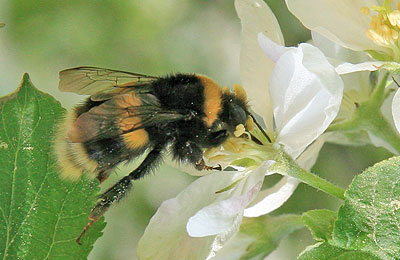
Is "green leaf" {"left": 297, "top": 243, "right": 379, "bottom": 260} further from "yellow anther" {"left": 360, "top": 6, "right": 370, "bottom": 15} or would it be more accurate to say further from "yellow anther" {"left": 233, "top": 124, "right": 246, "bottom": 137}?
"yellow anther" {"left": 360, "top": 6, "right": 370, "bottom": 15}

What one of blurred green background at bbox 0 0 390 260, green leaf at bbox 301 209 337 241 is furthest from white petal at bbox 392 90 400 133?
blurred green background at bbox 0 0 390 260

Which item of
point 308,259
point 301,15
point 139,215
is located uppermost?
point 301,15

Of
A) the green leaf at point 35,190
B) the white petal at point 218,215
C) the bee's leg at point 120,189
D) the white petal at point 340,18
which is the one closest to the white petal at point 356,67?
the white petal at point 340,18

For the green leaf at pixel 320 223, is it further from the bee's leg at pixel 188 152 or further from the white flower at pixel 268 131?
the bee's leg at pixel 188 152

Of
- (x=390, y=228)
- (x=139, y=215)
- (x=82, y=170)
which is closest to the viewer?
(x=390, y=228)

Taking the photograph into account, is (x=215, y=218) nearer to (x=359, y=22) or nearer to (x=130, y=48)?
(x=359, y=22)

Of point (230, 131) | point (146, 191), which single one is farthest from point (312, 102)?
point (146, 191)

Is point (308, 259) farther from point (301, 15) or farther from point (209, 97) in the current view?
point (301, 15)
